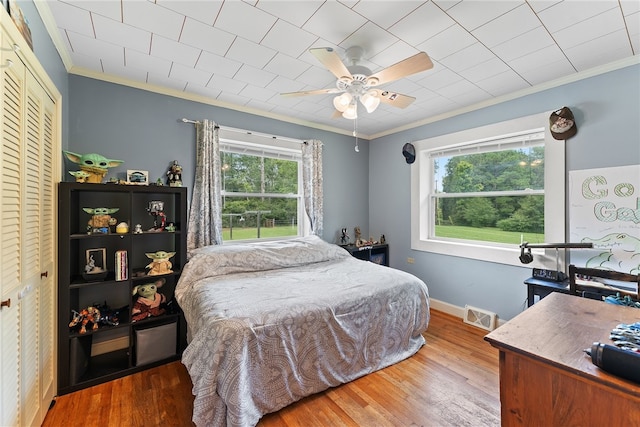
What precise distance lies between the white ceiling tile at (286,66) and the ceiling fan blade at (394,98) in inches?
27.5

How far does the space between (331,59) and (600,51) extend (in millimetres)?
2139

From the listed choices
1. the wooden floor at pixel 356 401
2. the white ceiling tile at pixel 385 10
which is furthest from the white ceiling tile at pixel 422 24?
the wooden floor at pixel 356 401

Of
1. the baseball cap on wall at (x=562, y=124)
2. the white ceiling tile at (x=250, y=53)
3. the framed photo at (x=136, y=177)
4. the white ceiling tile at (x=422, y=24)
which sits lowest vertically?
the framed photo at (x=136, y=177)

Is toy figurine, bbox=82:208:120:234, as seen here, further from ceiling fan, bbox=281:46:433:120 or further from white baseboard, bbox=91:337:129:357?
ceiling fan, bbox=281:46:433:120

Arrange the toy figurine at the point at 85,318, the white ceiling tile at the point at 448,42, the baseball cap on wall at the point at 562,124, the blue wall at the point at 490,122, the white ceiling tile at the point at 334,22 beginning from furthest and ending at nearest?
the baseball cap on wall at the point at 562,124 < the blue wall at the point at 490,122 < the toy figurine at the point at 85,318 < the white ceiling tile at the point at 448,42 < the white ceiling tile at the point at 334,22

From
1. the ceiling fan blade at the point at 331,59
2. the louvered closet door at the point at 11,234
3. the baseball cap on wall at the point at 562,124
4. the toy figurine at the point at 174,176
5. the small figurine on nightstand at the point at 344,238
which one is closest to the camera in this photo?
the louvered closet door at the point at 11,234

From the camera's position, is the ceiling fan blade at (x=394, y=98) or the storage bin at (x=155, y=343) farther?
the storage bin at (x=155, y=343)

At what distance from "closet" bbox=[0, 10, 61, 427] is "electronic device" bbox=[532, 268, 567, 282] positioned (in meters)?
3.72

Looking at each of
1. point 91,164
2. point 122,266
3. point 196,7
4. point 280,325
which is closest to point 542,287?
point 280,325

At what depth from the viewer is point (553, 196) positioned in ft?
8.38

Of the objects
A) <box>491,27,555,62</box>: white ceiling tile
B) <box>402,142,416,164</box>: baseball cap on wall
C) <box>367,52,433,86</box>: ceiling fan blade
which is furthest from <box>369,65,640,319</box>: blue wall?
<box>367,52,433,86</box>: ceiling fan blade

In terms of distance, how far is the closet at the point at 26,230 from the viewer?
4.00ft

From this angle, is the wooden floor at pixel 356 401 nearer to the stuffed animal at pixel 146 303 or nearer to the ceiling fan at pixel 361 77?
the stuffed animal at pixel 146 303

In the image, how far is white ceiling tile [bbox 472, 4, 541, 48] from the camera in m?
1.65
